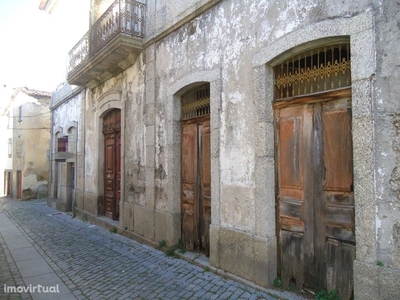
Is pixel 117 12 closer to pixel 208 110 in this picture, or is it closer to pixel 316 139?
pixel 208 110

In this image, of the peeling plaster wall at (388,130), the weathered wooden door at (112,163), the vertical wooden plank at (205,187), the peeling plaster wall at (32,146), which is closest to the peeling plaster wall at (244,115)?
the peeling plaster wall at (388,130)

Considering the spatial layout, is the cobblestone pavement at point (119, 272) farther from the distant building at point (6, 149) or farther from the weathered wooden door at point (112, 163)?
the distant building at point (6, 149)

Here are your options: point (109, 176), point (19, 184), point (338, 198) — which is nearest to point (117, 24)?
point (109, 176)

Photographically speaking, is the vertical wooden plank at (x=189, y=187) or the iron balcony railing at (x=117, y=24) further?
the iron balcony railing at (x=117, y=24)

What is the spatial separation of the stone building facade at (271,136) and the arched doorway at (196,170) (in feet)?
0.09

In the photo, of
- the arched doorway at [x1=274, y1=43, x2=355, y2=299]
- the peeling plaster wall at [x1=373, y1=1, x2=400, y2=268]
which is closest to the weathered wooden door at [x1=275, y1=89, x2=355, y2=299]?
the arched doorway at [x1=274, y1=43, x2=355, y2=299]

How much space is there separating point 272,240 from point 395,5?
2.97 m

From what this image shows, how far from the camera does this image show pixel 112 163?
862cm

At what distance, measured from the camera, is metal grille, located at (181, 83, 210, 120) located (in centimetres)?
532

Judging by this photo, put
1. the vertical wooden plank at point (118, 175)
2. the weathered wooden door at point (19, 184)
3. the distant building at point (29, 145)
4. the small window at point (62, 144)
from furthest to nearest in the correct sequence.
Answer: the weathered wooden door at point (19, 184), the distant building at point (29, 145), the small window at point (62, 144), the vertical wooden plank at point (118, 175)

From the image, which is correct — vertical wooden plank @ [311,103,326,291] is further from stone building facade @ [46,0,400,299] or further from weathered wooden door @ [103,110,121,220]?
weathered wooden door @ [103,110,121,220]

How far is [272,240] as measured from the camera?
12.8 feet

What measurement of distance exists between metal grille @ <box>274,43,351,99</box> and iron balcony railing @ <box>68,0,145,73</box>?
4.09 m

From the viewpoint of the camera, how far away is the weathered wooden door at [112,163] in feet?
27.5
